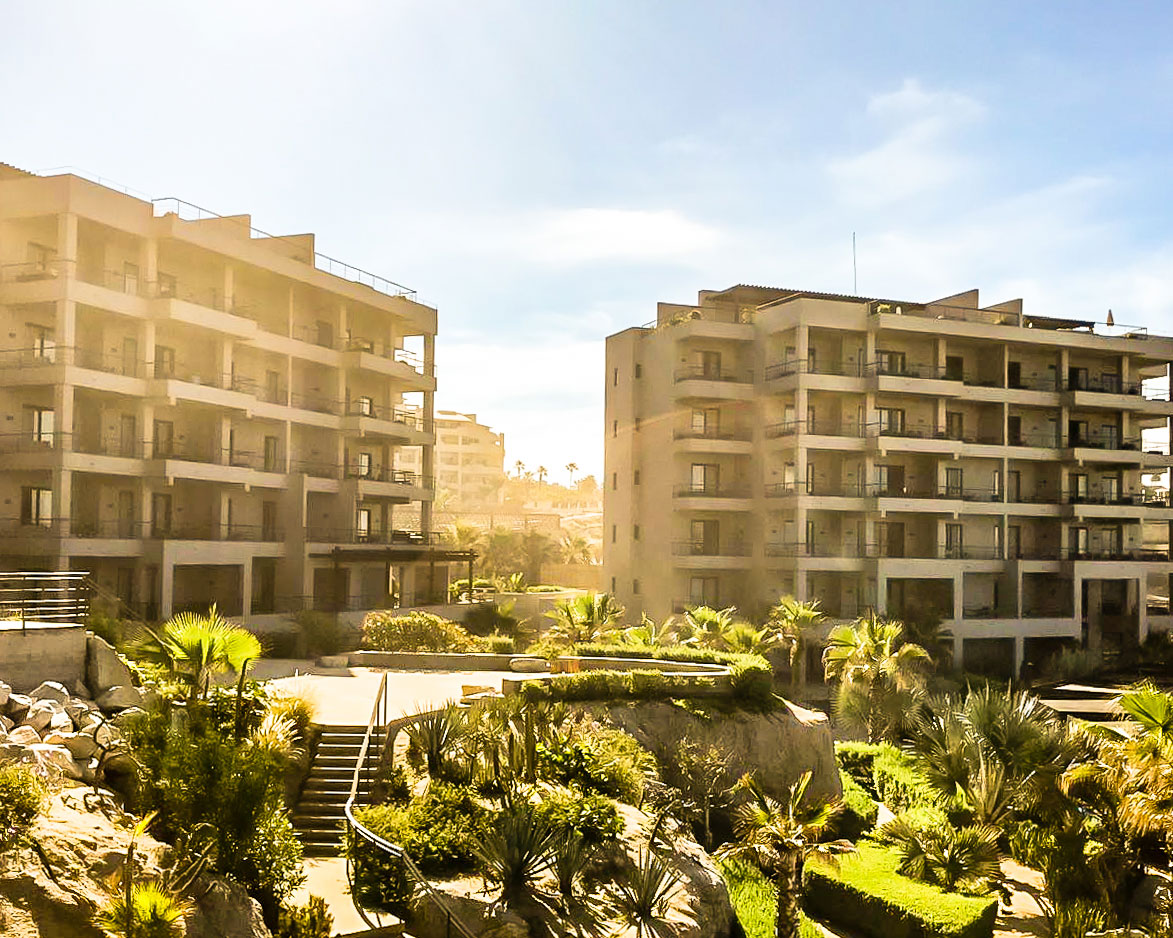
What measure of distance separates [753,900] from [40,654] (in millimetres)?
15284

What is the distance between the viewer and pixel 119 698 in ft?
69.2

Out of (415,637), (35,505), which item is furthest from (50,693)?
(35,505)

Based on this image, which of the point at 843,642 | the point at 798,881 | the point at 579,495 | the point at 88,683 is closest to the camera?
the point at 798,881

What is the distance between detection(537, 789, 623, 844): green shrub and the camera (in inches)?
685

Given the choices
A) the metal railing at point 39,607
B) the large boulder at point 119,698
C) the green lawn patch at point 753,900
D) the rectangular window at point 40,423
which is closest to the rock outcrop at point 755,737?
the green lawn patch at point 753,900

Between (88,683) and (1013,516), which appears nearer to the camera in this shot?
(88,683)

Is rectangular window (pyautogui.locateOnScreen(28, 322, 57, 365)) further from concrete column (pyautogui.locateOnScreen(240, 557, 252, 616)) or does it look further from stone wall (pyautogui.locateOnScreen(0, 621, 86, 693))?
stone wall (pyautogui.locateOnScreen(0, 621, 86, 693))

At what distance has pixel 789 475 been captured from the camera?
56156 mm

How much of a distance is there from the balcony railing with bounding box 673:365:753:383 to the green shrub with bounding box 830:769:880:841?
3019cm

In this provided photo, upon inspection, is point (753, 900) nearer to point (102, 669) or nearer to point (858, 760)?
point (858, 760)

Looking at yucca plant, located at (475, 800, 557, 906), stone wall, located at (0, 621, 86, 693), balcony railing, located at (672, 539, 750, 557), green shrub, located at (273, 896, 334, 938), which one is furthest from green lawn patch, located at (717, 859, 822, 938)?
balcony railing, located at (672, 539, 750, 557)

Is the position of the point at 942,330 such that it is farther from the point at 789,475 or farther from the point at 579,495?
the point at 579,495

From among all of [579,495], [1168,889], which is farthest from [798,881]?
[579,495]

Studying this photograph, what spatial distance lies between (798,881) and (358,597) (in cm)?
3794
